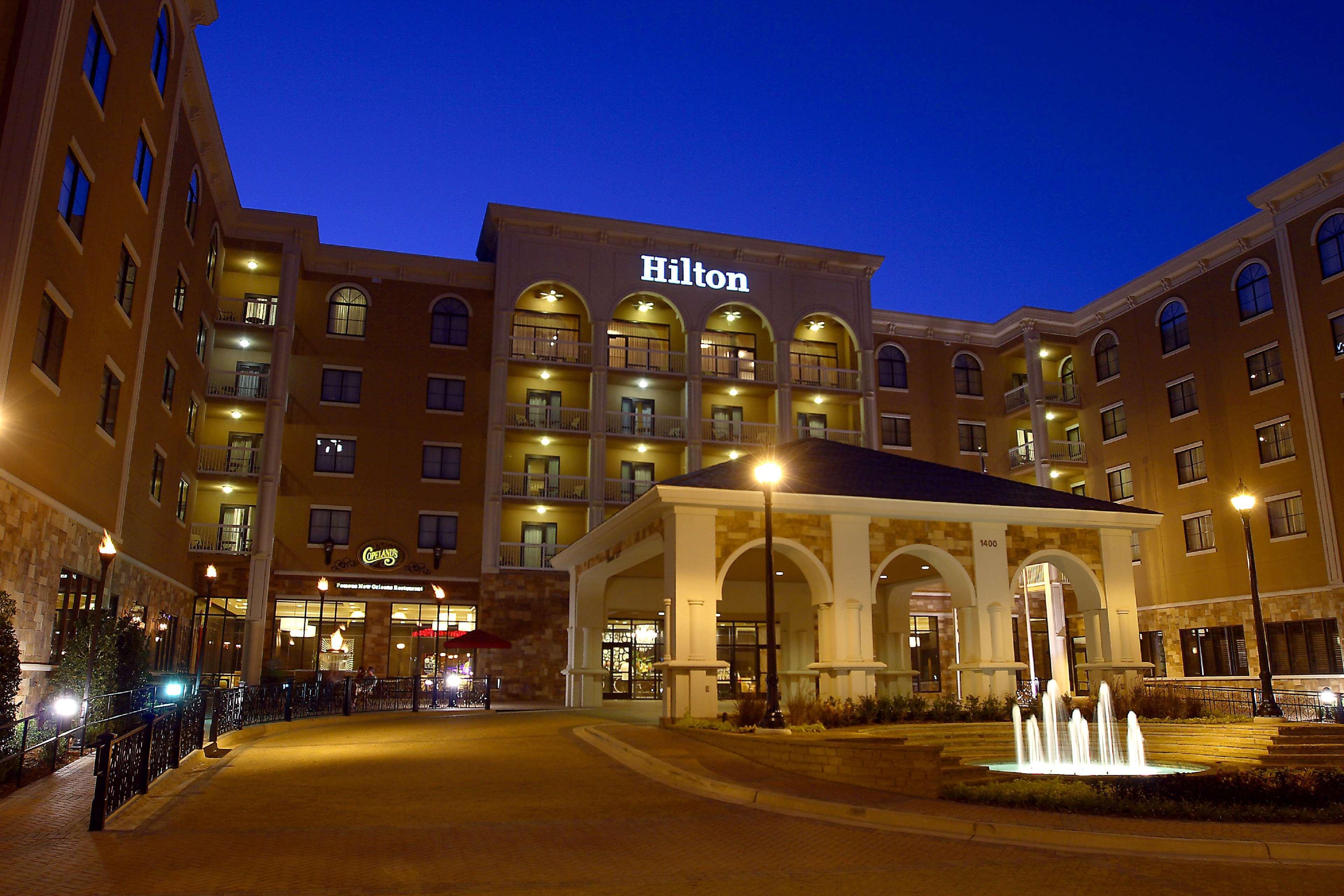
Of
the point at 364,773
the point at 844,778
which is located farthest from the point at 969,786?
the point at 364,773

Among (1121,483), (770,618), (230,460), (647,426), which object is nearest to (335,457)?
(230,460)

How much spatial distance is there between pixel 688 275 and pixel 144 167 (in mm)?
24602

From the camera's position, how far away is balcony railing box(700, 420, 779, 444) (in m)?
45.4

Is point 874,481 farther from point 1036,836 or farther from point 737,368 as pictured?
point 737,368

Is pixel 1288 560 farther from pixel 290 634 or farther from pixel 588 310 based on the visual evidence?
pixel 290 634

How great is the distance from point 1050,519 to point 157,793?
20.2 meters

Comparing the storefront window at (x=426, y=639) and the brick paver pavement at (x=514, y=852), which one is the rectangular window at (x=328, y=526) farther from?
the brick paver pavement at (x=514, y=852)

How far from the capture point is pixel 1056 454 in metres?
47.5

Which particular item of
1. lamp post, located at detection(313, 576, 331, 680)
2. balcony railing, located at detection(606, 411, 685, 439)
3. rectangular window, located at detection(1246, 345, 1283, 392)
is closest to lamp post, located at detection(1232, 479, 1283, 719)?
rectangular window, located at detection(1246, 345, 1283, 392)

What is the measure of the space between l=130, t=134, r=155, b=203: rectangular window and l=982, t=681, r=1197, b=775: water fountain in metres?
23.7

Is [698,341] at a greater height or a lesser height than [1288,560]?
greater

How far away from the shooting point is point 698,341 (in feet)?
148

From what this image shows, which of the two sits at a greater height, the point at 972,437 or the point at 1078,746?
the point at 972,437

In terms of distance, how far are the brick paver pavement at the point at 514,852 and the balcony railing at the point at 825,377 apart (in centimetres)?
3440
